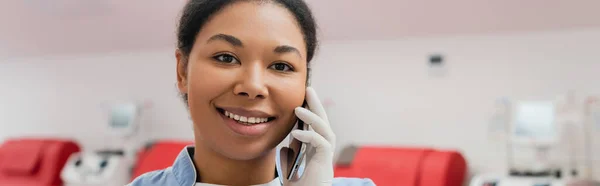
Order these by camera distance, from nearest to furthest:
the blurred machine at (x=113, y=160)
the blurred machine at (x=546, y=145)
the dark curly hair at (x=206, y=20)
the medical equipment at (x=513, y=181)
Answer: the dark curly hair at (x=206, y=20), the medical equipment at (x=513, y=181), the blurred machine at (x=546, y=145), the blurred machine at (x=113, y=160)

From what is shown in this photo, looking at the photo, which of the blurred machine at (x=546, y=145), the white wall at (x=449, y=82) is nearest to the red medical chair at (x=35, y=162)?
the white wall at (x=449, y=82)

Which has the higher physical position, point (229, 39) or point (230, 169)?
point (229, 39)

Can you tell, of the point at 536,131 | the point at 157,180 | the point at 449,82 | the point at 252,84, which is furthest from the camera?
the point at 449,82

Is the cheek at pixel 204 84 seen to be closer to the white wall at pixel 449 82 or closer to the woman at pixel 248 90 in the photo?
the woman at pixel 248 90

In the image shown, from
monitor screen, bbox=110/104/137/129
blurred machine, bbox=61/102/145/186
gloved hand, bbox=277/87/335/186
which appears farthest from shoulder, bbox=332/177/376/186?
monitor screen, bbox=110/104/137/129

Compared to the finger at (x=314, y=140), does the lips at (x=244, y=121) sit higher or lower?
higher

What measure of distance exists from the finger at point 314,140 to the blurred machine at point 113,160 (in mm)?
3140

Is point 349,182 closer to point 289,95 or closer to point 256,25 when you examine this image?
point 289,95

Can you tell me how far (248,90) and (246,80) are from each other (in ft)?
0.07

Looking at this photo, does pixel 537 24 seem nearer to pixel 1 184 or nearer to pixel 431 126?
pixel 431 126

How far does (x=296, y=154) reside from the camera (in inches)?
43.9

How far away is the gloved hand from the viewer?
42.1 inches

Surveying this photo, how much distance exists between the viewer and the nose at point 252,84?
101 centimetres

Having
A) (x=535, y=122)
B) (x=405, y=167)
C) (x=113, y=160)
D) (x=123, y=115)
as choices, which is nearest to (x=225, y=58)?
(x=405, y=167)
